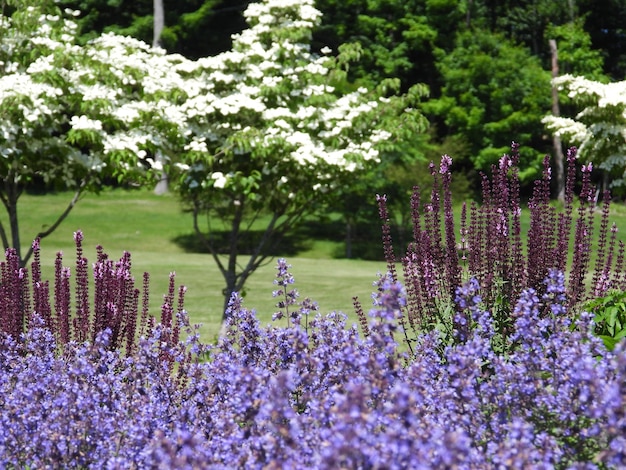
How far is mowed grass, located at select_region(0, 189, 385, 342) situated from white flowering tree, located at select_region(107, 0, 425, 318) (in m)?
2.07

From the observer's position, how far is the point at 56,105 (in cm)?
1127

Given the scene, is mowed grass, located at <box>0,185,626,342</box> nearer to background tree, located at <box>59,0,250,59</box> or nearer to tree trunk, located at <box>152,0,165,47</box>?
tree trunk, located at <box>152,0,165,47</box>

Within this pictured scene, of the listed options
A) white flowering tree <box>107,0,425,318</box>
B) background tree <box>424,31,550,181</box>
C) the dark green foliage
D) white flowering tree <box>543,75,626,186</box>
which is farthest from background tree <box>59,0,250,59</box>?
the dark green foliage

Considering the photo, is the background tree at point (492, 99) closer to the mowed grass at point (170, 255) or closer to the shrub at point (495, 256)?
the mowed grass at point (170, 255)

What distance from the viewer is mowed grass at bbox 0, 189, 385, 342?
19.1m

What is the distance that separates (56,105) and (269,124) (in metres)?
3.55

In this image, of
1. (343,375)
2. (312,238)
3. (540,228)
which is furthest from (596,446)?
(312,238)

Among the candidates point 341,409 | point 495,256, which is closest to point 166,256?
point 495,256

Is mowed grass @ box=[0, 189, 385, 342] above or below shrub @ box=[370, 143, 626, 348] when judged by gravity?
below

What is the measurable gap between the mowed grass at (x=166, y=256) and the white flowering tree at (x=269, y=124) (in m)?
2.07

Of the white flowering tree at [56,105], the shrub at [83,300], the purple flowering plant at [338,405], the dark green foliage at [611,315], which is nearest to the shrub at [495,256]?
the dark green foliage at [611,315]

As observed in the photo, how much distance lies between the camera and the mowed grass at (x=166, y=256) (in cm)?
1909

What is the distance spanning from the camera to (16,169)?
11.6 meters

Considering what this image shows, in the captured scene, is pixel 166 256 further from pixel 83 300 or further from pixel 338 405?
pixel 338 405
